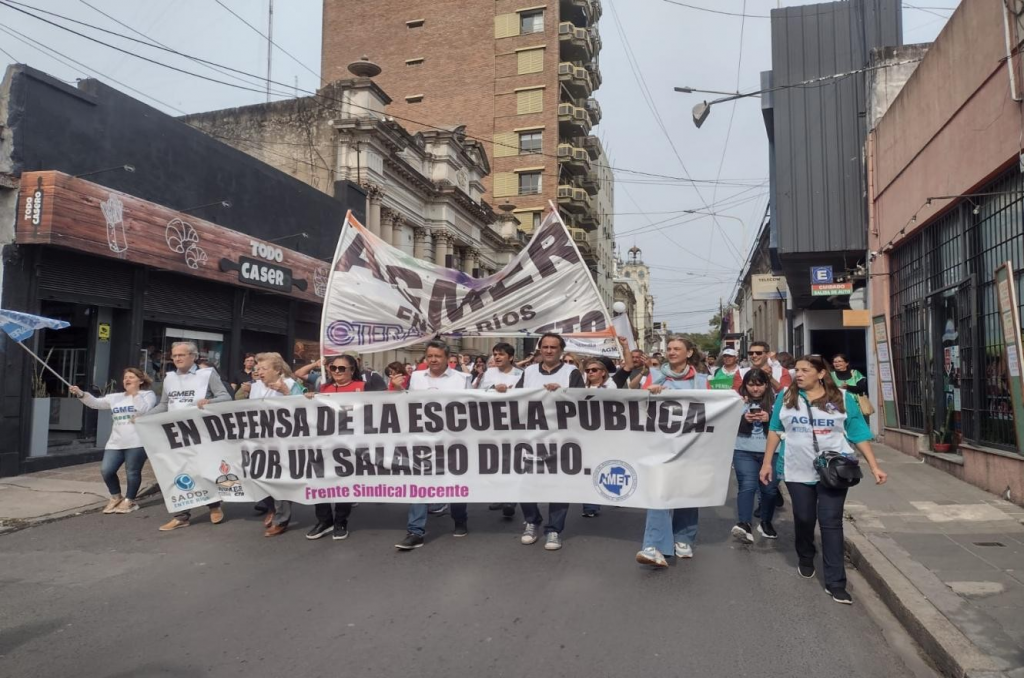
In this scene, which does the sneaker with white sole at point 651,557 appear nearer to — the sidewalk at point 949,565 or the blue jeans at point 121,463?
the sidewalk at point 949,565

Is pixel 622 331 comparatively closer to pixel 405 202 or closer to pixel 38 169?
pixel 38 169

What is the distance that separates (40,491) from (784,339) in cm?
2488

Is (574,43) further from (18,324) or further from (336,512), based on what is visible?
(336,512)

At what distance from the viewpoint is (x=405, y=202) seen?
95.6 feet

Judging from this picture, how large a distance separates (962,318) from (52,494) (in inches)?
464

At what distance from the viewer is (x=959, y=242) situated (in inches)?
398

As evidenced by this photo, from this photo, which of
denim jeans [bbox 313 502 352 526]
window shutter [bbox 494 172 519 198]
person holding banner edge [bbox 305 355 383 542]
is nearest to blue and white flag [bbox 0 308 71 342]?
person holding banner edge [bbox 305 355 383 542]

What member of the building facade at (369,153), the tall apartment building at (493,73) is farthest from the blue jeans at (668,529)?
the tall apartment building at (493,73)

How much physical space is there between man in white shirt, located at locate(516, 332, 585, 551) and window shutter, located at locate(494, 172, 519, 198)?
43.1 m

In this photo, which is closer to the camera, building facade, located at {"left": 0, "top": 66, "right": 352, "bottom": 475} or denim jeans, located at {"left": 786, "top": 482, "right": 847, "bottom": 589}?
denim jeans, located at {"left": 786, "top": 482, "right": 847, "bottom": 589}

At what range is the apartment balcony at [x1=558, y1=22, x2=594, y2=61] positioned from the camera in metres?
47.7

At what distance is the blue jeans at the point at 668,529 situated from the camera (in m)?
5.55

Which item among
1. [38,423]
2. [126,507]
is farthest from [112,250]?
[126,507]

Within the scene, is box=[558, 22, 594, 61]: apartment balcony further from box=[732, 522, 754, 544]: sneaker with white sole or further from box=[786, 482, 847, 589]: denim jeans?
box=[786, 482, 847, 589]: denim jeans
